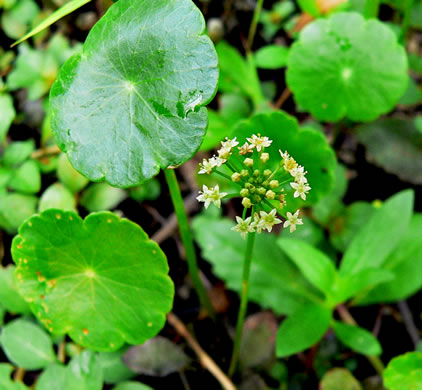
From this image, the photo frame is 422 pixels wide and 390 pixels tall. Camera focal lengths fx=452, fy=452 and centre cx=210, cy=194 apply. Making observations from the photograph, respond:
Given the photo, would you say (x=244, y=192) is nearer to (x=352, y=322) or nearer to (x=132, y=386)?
(x=132, y=386)

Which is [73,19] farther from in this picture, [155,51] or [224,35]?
[155,51]

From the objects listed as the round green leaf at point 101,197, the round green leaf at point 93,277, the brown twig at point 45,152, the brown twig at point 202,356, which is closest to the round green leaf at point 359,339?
the brown twig at point 202,356

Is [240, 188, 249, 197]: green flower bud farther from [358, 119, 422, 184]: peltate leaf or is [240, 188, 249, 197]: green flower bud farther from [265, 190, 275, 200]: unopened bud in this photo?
[358, 119, 422, 184]: peltate leaf

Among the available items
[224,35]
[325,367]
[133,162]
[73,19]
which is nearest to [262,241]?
[325,367]

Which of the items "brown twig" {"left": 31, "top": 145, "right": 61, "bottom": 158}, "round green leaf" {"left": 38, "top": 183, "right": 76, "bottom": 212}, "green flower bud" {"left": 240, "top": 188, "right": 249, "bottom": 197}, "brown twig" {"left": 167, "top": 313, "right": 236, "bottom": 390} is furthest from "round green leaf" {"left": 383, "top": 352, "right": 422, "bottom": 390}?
"brown twig" {"left": 31, "top": 145, "right": 61, "bottom": 158}

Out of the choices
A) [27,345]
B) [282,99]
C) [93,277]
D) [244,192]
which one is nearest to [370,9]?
[282,99]

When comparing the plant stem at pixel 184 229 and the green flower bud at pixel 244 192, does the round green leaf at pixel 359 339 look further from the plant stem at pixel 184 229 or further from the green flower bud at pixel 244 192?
the green flower bud at pixel 244 192
